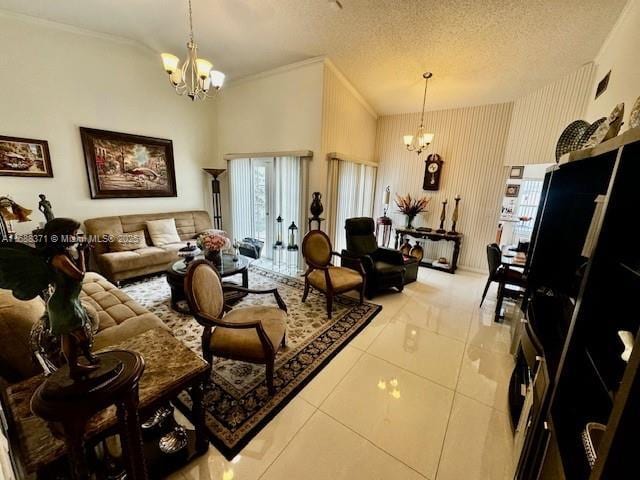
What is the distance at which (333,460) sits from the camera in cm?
146

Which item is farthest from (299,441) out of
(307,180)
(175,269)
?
(307,180)

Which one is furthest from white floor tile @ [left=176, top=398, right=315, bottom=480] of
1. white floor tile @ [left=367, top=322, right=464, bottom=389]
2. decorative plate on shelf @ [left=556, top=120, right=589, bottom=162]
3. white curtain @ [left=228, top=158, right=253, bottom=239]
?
white curtain @ [left=228, top=158, right=253, bottom=239]

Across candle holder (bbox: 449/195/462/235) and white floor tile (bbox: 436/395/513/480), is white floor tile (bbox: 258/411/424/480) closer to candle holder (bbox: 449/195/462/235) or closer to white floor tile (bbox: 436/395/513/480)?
white floor tile (bbox: 436/395/513/480)

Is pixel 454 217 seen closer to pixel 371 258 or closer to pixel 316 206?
pixel 371 258

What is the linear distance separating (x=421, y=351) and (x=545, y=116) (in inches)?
149

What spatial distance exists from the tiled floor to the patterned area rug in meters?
0.08

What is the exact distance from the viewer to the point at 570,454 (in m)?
0.89

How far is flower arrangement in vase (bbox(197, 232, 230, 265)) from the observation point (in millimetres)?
3027

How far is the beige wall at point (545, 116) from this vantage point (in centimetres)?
304

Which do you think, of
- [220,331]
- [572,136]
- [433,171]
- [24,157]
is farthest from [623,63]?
[24,157]

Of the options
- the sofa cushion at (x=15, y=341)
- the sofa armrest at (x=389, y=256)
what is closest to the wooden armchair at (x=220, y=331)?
the sofa cushion at (x=15, y=341)

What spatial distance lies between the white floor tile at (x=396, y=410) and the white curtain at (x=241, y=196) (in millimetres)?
3725

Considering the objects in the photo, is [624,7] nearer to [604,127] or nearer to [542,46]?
[542,46]

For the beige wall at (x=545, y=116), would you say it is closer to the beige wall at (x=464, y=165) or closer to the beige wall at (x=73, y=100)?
the beige wall at (x=464, y=165)
